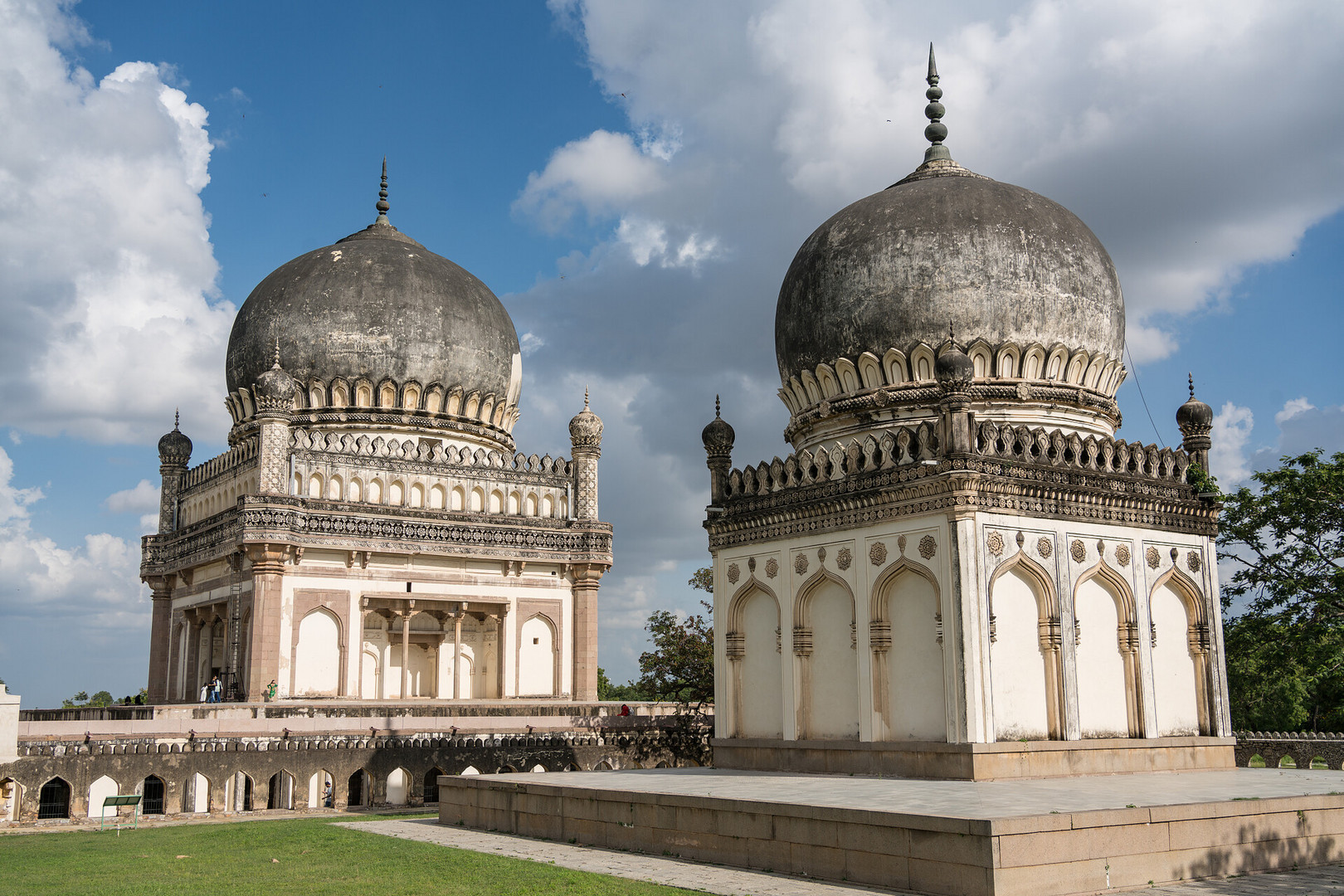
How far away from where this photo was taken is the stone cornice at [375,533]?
26.7m

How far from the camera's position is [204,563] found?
29.2 meters

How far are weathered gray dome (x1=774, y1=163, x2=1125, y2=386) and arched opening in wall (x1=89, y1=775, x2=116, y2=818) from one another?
13.3 meters

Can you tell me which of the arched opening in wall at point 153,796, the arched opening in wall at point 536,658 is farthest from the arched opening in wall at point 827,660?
the arched opening in wall at point 536,658

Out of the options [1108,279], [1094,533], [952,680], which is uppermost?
[1108,279]

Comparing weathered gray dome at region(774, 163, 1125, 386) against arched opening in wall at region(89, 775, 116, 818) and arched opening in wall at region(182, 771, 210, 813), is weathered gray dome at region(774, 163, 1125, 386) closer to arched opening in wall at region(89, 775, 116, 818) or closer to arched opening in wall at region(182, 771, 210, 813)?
arched opening in wall at region(182, 771, 210, 813)

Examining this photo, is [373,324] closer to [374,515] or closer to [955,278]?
[374,515]

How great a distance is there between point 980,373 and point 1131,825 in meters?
8.56

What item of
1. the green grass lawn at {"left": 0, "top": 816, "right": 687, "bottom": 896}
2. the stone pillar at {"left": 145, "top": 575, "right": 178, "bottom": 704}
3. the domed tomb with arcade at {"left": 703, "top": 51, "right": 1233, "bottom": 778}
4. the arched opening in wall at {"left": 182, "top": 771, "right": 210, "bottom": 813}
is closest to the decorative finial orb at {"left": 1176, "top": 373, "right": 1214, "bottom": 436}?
the domed tomb with arcade at {"left": 703, "top": 51, "right": 1233, "bottom": 778}

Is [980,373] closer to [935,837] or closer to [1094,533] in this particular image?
[1094,533]

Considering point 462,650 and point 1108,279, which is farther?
point 462,650

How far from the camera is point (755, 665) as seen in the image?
1791 centimetres

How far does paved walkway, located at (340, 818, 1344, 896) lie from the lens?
10.2 m

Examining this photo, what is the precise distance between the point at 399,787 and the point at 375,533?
6124 mm

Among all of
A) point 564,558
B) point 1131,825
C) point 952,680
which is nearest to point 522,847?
point 952,680
